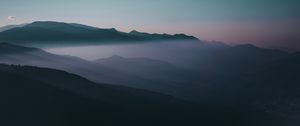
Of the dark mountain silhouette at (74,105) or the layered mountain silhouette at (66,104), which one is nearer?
the layered mountain silhouette at (66,104)

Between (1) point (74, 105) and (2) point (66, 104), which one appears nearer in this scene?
(2) point (66, 104)

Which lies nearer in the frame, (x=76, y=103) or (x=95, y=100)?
(x=76, y=103)

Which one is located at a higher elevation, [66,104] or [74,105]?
[66,104]

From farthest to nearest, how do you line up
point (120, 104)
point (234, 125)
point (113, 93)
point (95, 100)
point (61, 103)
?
point (234, 125)
point (113, 93)
point (120, 104)
point (95, 100)
point (61, 103)

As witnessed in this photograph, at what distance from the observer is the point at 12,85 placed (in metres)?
121

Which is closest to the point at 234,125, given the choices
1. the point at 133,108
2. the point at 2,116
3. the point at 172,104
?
the point at 172,104

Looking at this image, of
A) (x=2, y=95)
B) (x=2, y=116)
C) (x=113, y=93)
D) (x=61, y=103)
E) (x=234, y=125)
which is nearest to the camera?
(x=2, y=116)

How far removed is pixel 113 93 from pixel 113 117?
38609 mm

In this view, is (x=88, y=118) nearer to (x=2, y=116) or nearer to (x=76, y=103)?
(x=76, y=103)

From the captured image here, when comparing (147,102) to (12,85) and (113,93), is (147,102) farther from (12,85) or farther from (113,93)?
(12,85)

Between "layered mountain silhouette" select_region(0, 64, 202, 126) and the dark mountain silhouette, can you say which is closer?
"layered mountain silhouette" select_region(0, 64, 202, 126)

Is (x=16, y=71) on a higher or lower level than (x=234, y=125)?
higher

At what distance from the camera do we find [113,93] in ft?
535

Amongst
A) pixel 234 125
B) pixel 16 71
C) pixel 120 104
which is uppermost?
pixel 16 71
